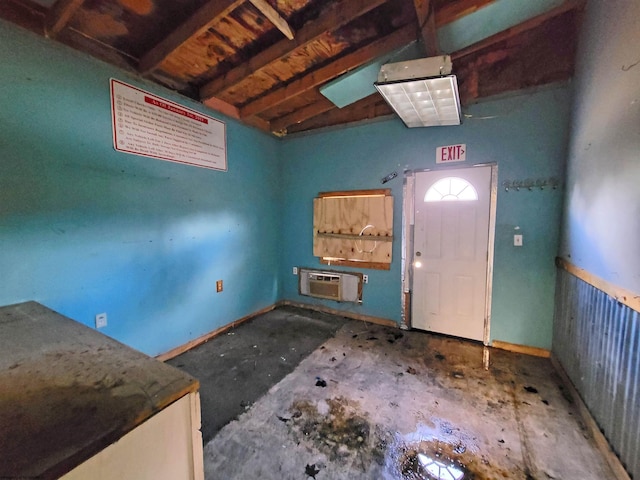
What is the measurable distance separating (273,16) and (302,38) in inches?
11.8

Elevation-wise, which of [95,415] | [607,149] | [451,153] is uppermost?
[451,153]

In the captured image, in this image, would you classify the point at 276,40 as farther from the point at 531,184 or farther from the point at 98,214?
the point at 531,184

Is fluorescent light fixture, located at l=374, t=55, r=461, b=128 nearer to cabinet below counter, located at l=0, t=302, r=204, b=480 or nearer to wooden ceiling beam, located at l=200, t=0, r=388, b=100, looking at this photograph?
wooden ceiling beam, located at l=200, t=0, r=388, b=100

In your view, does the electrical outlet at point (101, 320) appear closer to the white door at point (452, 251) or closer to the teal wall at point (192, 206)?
the teal wall at point (192, 206)

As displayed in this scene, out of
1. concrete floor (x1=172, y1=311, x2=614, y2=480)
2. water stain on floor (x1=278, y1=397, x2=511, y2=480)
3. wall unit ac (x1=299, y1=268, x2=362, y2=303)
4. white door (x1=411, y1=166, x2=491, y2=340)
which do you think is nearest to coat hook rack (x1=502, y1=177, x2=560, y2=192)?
white door (x1=411, y1=166, x2=491, y2=340)

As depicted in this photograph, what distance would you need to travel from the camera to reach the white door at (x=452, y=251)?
2.82 metres

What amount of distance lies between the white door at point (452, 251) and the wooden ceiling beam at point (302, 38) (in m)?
1.76

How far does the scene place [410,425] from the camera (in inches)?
68.7

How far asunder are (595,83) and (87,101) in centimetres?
369

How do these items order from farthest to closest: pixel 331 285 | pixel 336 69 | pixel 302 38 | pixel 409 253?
pixel 331 285, pixel 409 253, pixel 336 69, pixel 302 38

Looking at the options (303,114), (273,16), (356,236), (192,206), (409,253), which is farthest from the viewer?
(356,236)

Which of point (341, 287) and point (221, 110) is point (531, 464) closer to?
point (341, 287)

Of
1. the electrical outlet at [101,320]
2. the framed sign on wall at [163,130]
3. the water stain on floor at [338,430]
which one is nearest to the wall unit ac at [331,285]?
the water stain on floor at [338,430]

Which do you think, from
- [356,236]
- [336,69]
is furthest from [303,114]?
[356,236]
